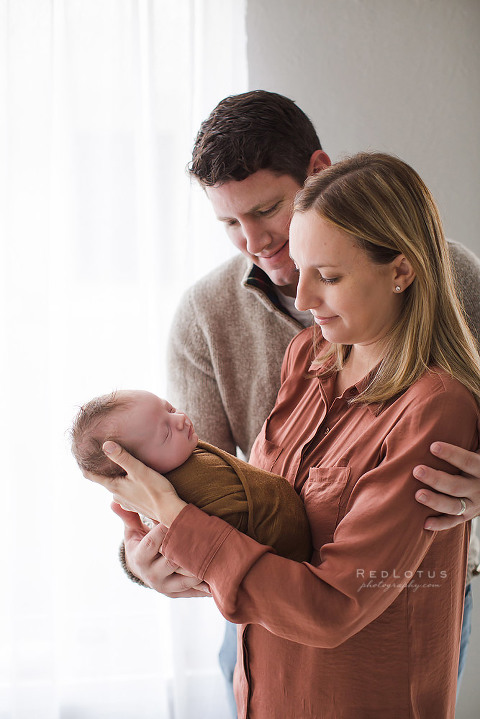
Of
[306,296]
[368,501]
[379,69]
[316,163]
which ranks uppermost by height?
[379,69]

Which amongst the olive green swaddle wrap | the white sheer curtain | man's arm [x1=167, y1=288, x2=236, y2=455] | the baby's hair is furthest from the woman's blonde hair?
the white sheer curtain

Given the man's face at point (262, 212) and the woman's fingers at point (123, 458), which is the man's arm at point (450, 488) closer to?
the woman's fingers at point (123, 458)

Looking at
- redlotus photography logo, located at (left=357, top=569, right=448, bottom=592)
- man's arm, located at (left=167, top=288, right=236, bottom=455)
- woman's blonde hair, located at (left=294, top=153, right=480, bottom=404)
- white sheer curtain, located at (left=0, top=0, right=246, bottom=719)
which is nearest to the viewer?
redlotus photography logo, located at (left=357, top=569, right=448, bottom=592)

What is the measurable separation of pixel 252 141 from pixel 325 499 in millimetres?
812

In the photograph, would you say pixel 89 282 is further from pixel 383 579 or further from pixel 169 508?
pixel 383 579

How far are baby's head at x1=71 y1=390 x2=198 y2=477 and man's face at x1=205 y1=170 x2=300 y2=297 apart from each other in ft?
1.55

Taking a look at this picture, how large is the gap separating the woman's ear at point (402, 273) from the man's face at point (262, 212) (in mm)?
428

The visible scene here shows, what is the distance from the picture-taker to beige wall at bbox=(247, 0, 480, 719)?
206cm

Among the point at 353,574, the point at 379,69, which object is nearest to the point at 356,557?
the point at 353,574

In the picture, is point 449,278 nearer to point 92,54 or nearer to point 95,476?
point 95,476

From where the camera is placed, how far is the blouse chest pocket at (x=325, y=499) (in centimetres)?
114

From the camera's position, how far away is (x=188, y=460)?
4.33ft

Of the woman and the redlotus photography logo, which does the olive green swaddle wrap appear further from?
the redlotus photography logo

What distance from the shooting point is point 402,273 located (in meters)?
1.13
